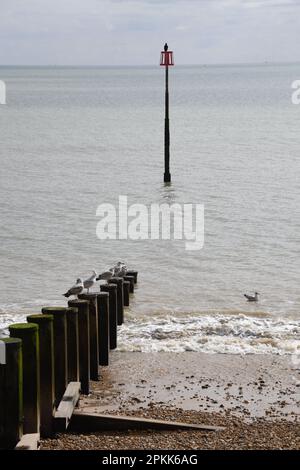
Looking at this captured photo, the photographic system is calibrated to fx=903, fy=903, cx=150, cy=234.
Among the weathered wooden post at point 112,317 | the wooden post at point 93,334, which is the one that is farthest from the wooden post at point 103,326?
the weathered wooden post at point 112,317

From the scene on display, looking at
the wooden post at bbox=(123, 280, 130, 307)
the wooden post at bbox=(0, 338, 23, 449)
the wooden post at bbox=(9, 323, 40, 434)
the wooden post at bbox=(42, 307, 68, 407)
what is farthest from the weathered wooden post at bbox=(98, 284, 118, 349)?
the wooden post at bbox=(0, 338, 23, 449)

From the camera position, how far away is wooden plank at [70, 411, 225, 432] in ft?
37.9

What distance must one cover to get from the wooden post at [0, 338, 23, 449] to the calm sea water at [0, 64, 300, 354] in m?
6.02

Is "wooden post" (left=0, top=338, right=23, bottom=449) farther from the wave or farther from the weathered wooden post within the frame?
the weathered wooden post

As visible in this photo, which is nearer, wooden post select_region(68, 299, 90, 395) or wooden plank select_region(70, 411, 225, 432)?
wooden plank select_region(70, 411, 225, 432)

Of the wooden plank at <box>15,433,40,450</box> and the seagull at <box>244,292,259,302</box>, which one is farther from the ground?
the seagull at <box>244,292,259,302</box>

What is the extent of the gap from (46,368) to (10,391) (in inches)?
40.2

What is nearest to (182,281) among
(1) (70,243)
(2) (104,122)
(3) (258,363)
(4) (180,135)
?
(1) (70,243)

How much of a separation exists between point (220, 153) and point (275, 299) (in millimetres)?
37669

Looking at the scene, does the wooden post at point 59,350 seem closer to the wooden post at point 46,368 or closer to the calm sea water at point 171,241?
the wooden post at point 46,368

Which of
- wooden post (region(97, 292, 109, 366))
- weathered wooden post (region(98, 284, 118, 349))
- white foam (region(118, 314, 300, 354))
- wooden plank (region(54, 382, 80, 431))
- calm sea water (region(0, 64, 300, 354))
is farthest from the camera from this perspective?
calm sea water (region(0, 64, 300, 354))

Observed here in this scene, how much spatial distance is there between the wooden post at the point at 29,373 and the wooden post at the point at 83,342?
2.50 metres

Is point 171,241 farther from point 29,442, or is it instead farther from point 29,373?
point 29,442
